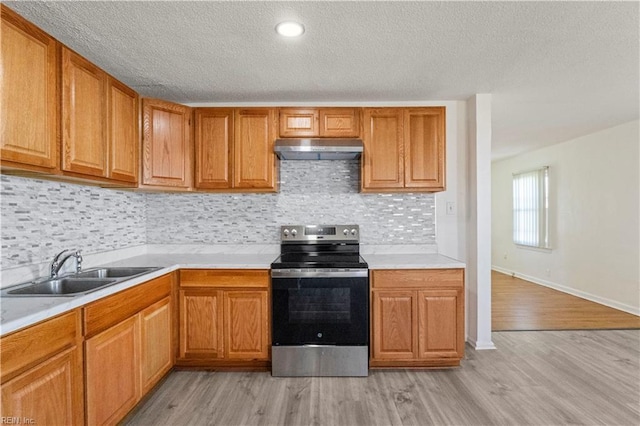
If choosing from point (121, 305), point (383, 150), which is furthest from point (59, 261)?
point (383, 150)

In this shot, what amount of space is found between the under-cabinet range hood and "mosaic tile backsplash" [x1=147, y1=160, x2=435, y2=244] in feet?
1.01

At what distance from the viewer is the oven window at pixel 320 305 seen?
2.42 meters

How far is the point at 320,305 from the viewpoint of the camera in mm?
2422

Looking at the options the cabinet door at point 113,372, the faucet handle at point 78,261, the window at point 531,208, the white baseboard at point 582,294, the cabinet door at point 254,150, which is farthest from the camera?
the window at point 531,208

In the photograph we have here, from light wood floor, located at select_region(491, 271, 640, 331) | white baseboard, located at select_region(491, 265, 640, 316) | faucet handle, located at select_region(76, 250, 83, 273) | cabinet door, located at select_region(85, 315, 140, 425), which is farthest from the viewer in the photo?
white baseboard, located at select_region(491, 265, 640, 316)

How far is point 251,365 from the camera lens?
8.21 feet

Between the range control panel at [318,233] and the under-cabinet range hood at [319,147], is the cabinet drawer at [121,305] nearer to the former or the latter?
the range control panel at [318,233]

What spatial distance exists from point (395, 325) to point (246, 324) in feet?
3.81

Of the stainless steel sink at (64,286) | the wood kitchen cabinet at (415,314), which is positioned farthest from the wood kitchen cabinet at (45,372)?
the wood kitchen cabinet at (415,314)

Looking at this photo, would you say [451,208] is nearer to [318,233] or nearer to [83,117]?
[318,233]

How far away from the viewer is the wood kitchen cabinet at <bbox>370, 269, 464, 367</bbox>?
2451 mm

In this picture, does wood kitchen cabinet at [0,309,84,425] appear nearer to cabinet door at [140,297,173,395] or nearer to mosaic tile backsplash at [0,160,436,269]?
cabinet door at [140,297,173,395]

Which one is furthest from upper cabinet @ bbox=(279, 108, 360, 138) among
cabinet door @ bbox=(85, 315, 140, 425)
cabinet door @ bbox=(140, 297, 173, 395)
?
cabinet door @ bbox=(85, 315, 140, 425)

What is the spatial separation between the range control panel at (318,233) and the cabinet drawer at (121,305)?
1097 millimetres
